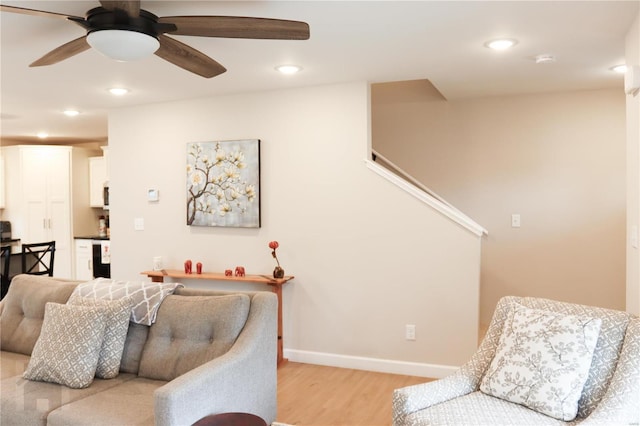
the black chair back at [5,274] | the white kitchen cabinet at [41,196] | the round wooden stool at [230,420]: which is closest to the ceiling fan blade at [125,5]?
the round wooden stool at [230,420]

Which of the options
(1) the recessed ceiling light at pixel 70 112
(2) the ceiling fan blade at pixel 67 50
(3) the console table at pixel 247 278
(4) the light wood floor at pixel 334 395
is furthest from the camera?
(1) the recessed ceiling light at pixel 70 112

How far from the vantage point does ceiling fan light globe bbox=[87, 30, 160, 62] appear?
80.9 inches

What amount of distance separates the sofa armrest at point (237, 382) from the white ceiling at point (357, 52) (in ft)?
4.97

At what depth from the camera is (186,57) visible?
254 centimetres

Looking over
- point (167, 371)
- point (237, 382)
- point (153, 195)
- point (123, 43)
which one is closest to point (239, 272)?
point (153, 195)

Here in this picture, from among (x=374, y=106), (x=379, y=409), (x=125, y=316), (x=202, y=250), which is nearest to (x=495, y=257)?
(x=374, y=106)

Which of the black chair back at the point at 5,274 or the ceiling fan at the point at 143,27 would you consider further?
the black chair back at the point at 5,274

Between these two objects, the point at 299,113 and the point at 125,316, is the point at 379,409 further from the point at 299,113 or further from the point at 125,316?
the point at 299,113

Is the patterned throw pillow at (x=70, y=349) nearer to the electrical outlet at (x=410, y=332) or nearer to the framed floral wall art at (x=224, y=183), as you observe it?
the framed floral wall art at (x=224, y=183)

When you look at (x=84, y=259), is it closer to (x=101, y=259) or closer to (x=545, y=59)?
(x=101, y=259)

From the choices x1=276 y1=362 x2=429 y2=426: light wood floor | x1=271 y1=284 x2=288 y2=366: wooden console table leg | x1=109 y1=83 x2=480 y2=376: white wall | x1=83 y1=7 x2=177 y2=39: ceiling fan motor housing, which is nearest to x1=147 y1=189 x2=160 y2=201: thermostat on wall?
x1=109 y1=83 x2=480 y2=376: white wall

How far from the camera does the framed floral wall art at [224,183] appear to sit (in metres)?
4.44

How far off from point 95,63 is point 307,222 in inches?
77.4

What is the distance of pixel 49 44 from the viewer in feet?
9.95
